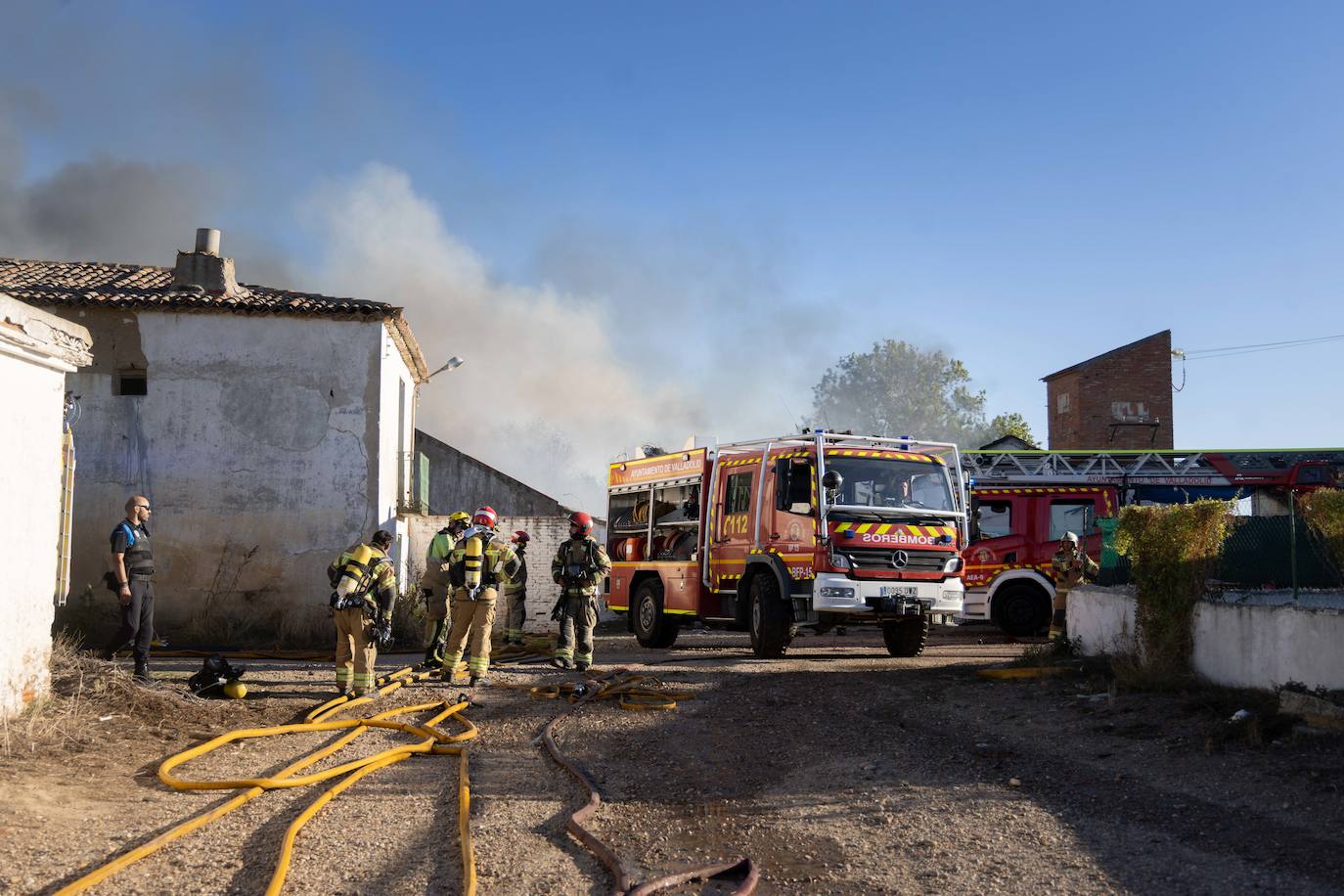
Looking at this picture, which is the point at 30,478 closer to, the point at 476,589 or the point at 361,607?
the point at 361,607

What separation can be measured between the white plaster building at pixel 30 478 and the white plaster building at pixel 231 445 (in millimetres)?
8658

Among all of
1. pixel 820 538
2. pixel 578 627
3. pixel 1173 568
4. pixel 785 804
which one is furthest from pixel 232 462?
pixel 785 804

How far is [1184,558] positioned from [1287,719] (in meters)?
2.51

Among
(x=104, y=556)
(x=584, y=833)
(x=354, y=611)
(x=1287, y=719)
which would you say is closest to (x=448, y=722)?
(x=354, y=611)

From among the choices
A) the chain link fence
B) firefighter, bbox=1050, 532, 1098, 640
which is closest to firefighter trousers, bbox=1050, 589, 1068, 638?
firefighter, bbox=1050, 532, 1098, 640

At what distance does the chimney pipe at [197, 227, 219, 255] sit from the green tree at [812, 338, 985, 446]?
6130 centimetres

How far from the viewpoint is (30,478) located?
8.07 m

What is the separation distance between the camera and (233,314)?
1747 centimetres

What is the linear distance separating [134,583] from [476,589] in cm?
302

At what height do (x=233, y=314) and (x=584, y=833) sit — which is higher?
(x=233, y=314)

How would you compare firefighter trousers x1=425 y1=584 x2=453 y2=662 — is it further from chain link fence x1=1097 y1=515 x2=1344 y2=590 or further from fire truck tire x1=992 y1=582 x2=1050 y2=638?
fire truck tire x1=992 y1=582 x2=1050 y2=638

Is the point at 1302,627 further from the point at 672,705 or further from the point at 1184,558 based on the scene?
the point at 672,705

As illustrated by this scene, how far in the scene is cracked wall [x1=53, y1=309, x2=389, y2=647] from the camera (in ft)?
55.6

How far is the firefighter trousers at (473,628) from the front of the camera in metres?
11.0
